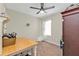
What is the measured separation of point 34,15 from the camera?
777mm

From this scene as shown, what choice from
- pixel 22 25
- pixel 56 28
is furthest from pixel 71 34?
pixel 22 25

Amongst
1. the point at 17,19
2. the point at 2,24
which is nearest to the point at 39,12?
the point at 17,19

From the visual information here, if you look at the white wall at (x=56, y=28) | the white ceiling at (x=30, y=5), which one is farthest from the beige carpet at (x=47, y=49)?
the white ceiling at (x=30, y=5)

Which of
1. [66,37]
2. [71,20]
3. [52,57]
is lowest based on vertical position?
[52,57]

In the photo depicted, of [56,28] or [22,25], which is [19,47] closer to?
[22,25]

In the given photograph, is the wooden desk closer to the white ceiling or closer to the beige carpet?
the beige carpet

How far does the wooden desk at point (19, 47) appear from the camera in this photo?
662 mm

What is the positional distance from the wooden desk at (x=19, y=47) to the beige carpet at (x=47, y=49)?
0.05m

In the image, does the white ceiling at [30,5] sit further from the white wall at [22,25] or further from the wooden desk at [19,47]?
the wooden desk at [19,47]

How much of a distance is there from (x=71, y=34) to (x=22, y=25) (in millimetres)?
384

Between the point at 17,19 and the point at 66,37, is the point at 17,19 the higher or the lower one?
the higher one

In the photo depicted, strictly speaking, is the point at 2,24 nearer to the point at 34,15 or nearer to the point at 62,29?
the point at 34,15

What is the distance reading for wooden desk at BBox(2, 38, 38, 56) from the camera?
2.17 feet

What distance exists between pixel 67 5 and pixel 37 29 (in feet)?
0.92
